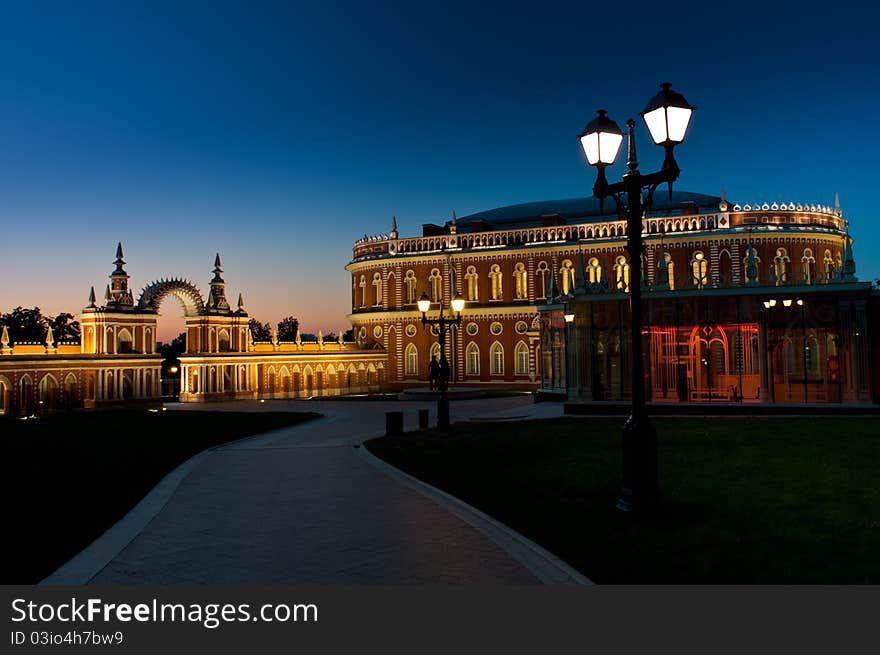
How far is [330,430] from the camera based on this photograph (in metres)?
25.4

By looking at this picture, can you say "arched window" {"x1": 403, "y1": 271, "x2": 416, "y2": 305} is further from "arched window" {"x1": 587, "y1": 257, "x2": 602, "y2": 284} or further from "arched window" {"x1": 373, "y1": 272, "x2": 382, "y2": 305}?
"arched window" {"x1": 587, "y1": 257, "x2": 602, "y2": 284}

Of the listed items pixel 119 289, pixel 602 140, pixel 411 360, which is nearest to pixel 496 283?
pixel 411 360

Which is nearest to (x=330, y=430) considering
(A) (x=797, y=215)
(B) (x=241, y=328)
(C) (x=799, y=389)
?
(C) (x=799, y=389)

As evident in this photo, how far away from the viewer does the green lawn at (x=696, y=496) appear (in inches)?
313

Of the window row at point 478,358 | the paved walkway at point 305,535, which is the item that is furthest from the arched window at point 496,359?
the paved walkway at point 305,535

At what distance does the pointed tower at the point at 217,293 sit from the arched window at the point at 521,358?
2070 cm

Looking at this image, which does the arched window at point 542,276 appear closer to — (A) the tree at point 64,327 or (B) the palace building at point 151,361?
(B) the palace building at point 151,361

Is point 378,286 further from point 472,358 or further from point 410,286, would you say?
point 472,358

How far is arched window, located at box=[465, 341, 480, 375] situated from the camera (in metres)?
56.8

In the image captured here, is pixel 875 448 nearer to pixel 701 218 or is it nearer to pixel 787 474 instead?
pixel 787 474

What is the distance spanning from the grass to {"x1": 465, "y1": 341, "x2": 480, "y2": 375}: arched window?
2608cm

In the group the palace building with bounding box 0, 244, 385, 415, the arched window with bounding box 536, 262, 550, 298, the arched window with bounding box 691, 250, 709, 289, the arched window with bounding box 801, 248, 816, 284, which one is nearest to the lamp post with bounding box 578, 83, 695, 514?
the palace building with bounding box 0, 244, 385, 415

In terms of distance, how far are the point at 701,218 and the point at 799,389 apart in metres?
24.8

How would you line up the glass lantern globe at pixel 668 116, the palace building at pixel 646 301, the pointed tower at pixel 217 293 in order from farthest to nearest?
1. the pointed tower at pixel 217 293
2. the palace building at pixel 646 301
3. the glass lantern globe at pixel 668 116
